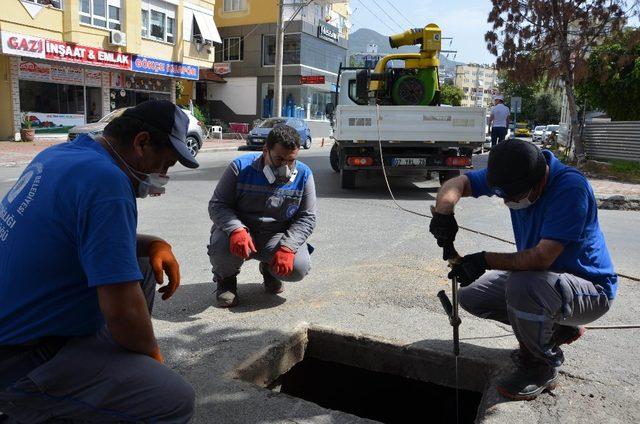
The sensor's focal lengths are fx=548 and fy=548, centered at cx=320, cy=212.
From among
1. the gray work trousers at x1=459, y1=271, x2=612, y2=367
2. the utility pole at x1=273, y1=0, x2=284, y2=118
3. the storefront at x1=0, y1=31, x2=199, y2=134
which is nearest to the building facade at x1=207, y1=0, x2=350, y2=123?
the utility pole at x1=273, y1=0, x2=284, y2=118

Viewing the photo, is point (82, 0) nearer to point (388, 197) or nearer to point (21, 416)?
point (388, 197)

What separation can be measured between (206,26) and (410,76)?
19483mm

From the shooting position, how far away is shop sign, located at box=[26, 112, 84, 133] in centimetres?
2061

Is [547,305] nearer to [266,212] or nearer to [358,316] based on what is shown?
[358,316]

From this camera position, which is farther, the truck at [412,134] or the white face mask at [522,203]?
the truck at [412,134]

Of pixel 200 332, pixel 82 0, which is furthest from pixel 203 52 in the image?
pixel 200 332

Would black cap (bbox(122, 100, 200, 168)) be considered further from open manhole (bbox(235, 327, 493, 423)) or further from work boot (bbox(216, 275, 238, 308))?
work boot (bbox(216, 275, 238, 308))

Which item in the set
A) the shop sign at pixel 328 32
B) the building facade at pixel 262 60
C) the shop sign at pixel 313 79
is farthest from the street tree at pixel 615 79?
the shop sign at pixel 328 32

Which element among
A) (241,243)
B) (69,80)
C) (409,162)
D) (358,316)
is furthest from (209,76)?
(358,316)

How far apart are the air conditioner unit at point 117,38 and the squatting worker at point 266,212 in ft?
64.9

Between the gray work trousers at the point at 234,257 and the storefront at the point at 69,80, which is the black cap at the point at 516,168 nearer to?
the gray work trousers at the point at 234,257

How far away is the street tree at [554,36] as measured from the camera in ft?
44.2

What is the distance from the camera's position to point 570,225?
2.70m

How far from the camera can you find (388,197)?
986 cm
